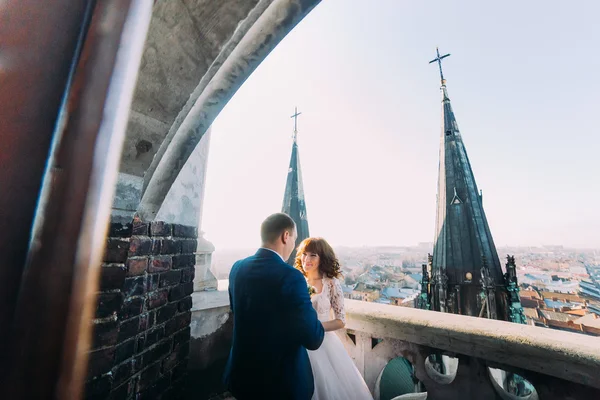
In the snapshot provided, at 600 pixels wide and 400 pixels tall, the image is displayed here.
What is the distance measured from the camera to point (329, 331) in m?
1.92

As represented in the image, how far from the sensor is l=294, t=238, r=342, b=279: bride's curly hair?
220cm

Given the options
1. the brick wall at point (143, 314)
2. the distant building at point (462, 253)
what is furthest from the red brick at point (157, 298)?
the distant building at point (462, 253)

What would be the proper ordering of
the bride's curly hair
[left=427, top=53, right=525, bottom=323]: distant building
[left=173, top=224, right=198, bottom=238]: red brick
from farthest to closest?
[left=427, top=53, right=525, bottom=323]: distant building, the bride's curly hair, [left=173, top=224, right=198, bottom=238]: red brick

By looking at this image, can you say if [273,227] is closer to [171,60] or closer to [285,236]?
[285,236]

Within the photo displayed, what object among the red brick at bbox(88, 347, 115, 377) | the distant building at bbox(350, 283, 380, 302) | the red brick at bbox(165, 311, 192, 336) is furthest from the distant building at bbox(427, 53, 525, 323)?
the distant building at bbox(350, 283, 380, 302)

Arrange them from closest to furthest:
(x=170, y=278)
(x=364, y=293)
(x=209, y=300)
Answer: (x=170, y=278), (x=209, y=300), (x=364, y=293)

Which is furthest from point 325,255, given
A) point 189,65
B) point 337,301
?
point 189,65

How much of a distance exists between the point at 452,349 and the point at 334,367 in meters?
0.83

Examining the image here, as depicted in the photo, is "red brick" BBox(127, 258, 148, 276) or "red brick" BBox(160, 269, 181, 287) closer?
"red brick" BBox(127, 258, 148, 276)

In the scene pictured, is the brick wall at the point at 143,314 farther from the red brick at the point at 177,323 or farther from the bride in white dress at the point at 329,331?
the bride in white dress at the point at 329,331

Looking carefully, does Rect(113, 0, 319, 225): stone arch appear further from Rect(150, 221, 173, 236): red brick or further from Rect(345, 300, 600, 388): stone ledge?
Rect(345, 300, 600, 388): stone ledge

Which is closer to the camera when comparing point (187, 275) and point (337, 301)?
point (187, 275)

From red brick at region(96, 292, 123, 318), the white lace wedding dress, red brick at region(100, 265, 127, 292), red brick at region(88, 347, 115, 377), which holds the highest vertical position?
red brick at region(100, 265, 127, 292)

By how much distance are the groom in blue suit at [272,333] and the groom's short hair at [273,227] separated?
0.18 metres
